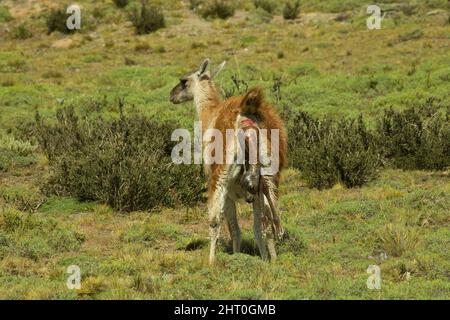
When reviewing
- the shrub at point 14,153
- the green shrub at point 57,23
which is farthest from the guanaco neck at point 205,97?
the green shrub at point 57,23

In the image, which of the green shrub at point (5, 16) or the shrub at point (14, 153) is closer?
the shrub at point (14, 153)

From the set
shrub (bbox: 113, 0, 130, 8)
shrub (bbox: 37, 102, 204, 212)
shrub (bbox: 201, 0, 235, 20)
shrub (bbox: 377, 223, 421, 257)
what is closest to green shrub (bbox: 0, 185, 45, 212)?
shrub (bbox: 37, 102, 204, 212)

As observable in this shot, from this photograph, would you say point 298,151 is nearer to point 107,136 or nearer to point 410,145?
point 410,145

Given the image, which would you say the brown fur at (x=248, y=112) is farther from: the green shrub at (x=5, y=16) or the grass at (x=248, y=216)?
the green shrub at (x=5, y=16)

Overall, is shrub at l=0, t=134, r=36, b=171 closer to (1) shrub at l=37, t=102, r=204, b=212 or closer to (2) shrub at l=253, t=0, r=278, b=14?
(1) shrub at l=37, t=102, r=204, b=212

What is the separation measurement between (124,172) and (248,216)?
1918mm

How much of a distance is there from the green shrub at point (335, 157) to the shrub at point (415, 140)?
1.26 feet

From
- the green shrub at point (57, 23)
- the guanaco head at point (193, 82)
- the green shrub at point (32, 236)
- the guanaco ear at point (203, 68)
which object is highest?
the green shrub at point (57, 23)

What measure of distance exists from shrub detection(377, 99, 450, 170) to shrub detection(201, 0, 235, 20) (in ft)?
64.5

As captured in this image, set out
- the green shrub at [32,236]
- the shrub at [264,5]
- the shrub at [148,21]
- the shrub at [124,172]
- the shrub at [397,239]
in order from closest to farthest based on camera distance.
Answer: the shrub at [397,239]
the green shrub at [32,236]
the shrub at [124,172]
the shrub at [148,21]
the shrub at [264,5]

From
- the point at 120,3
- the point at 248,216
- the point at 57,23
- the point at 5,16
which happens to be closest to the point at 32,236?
the point at 248,216

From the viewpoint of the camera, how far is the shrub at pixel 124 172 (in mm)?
10570

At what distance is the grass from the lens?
7.05 m

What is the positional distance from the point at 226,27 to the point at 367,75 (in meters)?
11.5
